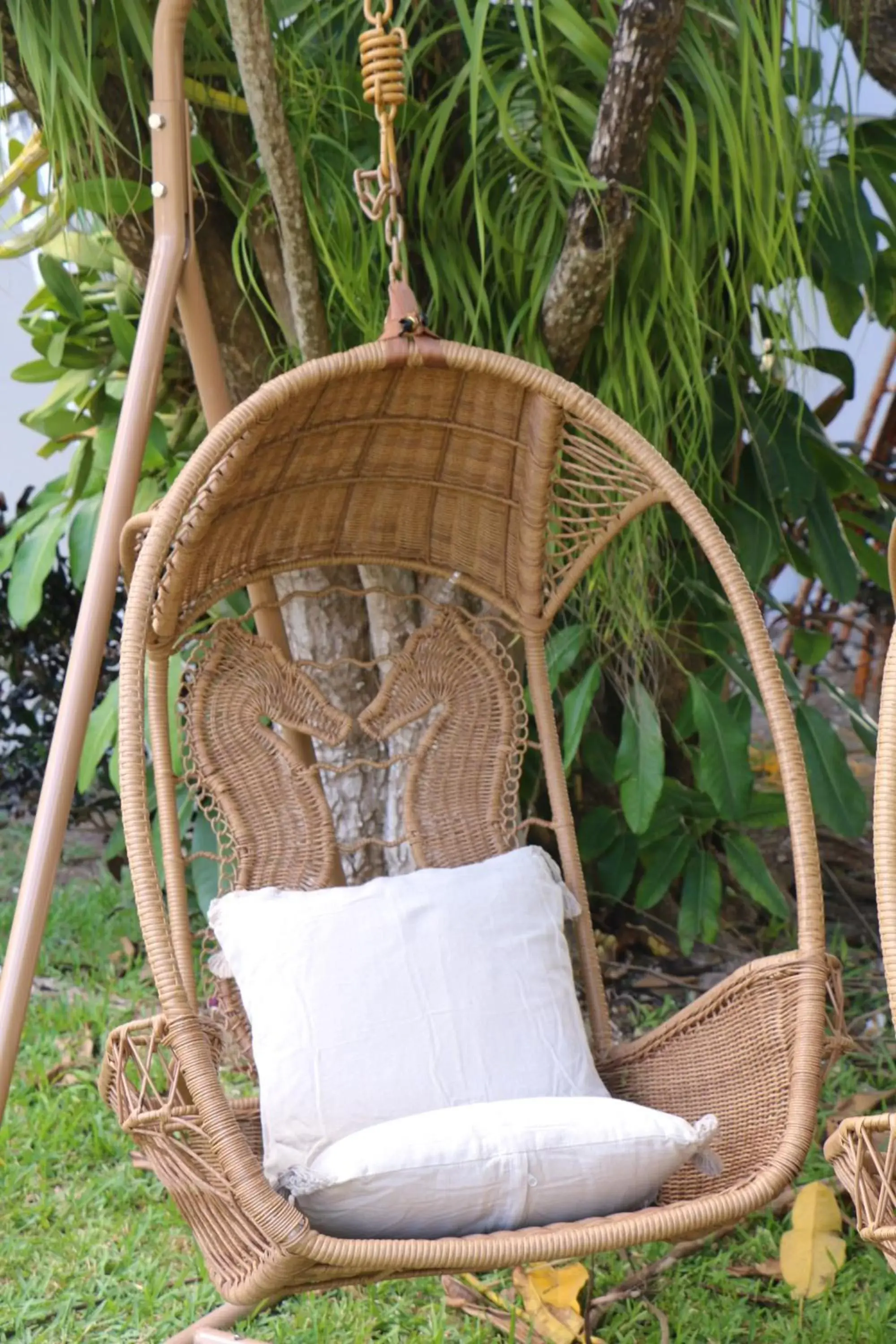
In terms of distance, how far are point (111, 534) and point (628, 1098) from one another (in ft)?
3.30

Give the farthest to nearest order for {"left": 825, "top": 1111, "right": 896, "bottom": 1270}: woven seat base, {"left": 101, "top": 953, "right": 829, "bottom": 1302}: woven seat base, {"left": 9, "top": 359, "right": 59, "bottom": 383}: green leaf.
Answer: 1. {"left": 9, "top": 359, "right": 59, "bottom": 383}: green leaf
2. {"left": 101, "top": 953, "right": 829, "bottom": 1302}: woven seat base
3. {"left": 825, "top": 1111, "right": 896, "bottom": 1270}: woven seat base

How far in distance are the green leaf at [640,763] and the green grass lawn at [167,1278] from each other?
22.4 inches

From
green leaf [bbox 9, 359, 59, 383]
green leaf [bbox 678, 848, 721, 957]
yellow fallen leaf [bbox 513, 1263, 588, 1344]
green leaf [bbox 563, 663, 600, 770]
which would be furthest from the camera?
green leaf [bbox 9, 359, 59, 383]

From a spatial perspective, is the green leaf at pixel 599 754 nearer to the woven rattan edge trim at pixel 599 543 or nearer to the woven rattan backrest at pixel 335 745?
the woven rattan backrest at pixel 335 745

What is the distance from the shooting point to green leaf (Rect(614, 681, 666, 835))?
2.30 m

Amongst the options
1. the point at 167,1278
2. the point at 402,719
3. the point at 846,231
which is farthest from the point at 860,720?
the point at 167,1278

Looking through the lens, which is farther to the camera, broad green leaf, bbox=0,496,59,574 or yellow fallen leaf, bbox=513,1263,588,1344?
broad green leaf, bbox=0,496,59,574

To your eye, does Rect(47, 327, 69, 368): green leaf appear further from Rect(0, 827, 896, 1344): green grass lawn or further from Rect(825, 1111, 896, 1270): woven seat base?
Rect(825, 1111, 896, 1270): woven seat base

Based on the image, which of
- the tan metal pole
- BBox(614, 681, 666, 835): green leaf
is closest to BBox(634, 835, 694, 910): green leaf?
BBox(614, 681, 666, 835): green leaf

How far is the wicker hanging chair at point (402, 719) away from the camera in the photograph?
1361mm

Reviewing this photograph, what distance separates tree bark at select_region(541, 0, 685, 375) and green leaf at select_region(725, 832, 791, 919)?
38.1 inches

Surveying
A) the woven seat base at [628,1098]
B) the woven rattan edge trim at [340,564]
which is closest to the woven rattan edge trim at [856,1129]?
the woven seat base at [628,1098]

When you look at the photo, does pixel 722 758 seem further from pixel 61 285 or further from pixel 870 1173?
pixel 61 285

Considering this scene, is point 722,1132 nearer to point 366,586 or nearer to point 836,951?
point 366,586
